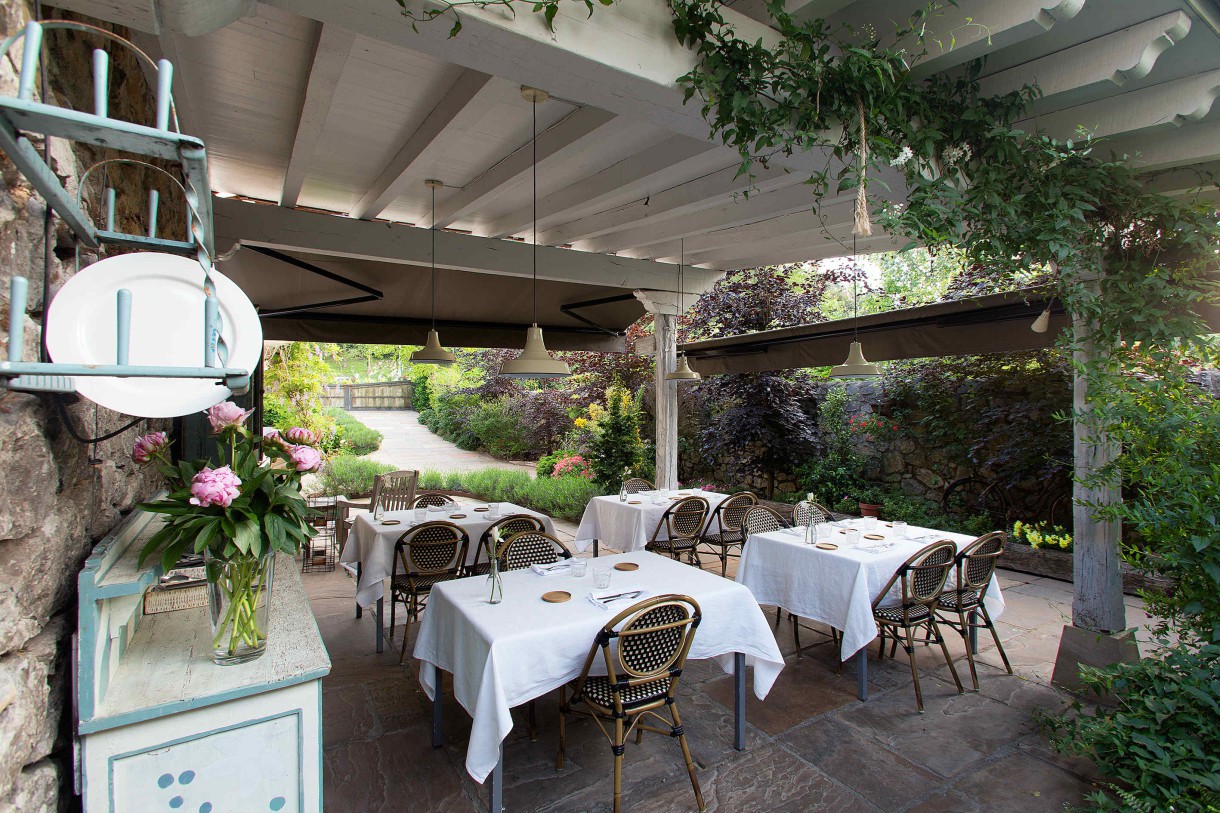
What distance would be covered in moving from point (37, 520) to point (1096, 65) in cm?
347

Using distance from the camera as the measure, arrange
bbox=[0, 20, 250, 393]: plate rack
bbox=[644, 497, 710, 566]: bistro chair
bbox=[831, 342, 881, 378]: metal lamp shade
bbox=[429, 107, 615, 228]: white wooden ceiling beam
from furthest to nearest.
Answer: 1. bbox=[644, 497, 710, 566]: bistro chair
2. bbox=[831, 342, 881, 378]: metal lamp shade
3. bbox=[429, 107, 615, 228]: white wooden ceiling beam
4. bbox=[0, 20, 250, 393]: plate rack

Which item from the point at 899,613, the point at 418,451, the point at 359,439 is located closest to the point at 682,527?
the point at 899,613

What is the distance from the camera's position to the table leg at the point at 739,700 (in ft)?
9.17

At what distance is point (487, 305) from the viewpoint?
5805mm

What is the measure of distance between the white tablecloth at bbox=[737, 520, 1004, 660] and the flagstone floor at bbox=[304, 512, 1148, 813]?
1.19 feet

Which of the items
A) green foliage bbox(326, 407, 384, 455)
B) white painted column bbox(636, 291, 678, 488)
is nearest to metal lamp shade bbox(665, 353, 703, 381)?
white painted column bbox(636, 291, 678, 488)

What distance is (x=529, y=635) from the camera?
2340mm

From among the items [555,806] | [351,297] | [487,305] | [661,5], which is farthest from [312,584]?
[661,5]

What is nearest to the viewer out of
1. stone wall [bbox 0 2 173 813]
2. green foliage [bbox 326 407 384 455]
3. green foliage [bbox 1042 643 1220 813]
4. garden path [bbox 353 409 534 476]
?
stone wall [bbox 0 2 173 813]

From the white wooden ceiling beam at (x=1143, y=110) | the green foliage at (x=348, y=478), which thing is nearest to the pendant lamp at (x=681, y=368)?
the white wooden ceiling beam at (x=1143, y=110)

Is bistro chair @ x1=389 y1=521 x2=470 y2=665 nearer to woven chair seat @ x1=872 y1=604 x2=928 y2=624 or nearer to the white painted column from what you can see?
woven chair seat @ x1=872 y1=604 x2=928 y2=624

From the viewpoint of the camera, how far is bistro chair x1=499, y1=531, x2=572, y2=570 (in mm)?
3523

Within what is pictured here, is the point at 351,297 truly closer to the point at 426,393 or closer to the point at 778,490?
the point at 778,490

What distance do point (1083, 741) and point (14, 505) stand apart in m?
3.50
